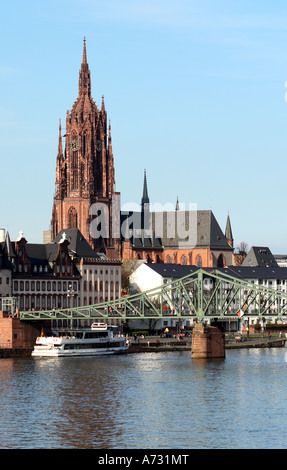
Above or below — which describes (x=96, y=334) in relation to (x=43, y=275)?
below

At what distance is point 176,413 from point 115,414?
4386mm

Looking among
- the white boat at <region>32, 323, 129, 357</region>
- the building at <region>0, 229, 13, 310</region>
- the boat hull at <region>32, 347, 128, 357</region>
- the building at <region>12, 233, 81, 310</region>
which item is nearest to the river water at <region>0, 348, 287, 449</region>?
the boat hull at <region>32, 347, 128, 357</region>

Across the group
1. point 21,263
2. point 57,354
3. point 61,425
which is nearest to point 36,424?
point 61,425

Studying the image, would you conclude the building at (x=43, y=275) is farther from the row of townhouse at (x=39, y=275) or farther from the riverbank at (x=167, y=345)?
the riverbank at (x=167, y=345)

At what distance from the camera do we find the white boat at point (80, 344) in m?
148

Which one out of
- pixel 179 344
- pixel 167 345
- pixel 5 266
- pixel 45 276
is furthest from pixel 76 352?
pixel 45 276

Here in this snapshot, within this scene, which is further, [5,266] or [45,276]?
[45,276]

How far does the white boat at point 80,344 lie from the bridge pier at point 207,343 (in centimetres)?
1338

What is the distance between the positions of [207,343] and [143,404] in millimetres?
48680

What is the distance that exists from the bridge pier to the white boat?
1338 centimetres

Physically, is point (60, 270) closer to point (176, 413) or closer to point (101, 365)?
point (101, 365)

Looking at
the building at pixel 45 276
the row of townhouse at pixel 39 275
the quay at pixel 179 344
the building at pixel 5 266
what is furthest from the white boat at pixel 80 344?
the building at pixel 45 276

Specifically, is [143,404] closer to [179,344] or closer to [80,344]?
[80,344]

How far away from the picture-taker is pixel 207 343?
143875mm
